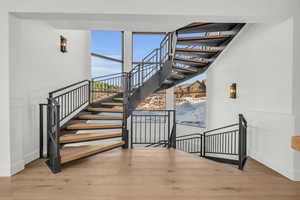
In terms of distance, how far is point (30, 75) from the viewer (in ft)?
10.2

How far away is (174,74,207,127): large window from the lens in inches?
293

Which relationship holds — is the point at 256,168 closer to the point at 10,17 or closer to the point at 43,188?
the point at 43,188

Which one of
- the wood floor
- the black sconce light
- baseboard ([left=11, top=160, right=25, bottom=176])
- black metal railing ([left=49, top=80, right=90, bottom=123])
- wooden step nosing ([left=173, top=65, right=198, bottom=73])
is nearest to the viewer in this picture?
the wood floor

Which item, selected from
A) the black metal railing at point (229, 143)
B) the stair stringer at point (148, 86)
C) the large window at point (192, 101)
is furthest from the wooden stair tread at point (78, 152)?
the large window at point (192, 101)

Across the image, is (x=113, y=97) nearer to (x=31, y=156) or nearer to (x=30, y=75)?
(x=30, y=75)

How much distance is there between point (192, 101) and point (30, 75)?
6283 millimetres

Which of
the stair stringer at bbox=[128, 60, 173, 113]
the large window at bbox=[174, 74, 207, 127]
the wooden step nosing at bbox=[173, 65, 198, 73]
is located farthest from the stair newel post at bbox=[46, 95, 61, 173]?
the large window at bbox=[174, 74, 207, 127]

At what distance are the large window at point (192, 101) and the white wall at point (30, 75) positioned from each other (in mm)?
5203

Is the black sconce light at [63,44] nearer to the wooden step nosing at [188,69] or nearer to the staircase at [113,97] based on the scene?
the staircase at [113,97]

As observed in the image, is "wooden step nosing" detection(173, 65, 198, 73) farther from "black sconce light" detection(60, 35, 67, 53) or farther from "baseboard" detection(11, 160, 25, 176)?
"baseboard" detection(11, 160, 25, 176)

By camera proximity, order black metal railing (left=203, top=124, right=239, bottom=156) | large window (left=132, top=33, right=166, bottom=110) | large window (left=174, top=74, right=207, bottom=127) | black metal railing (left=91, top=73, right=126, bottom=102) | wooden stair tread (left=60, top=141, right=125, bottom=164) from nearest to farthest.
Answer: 1. wooden stair tread (left=60, top=141, right=125, bottom=164)
2. black metal railing (left=203, top=124, right=239, bottom=156)
3. black metal railing (left=91, top=73, right=126, bottom=102)
4. large window (left=174, top=74, right=207, bottom=127)
5. large window (left=132, top=33, right=166, bottom=110)

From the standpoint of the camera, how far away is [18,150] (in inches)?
105

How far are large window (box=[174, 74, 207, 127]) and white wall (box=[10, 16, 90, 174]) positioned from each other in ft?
17.1

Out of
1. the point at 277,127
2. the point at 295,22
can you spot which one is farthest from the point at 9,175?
the point at 295,22
